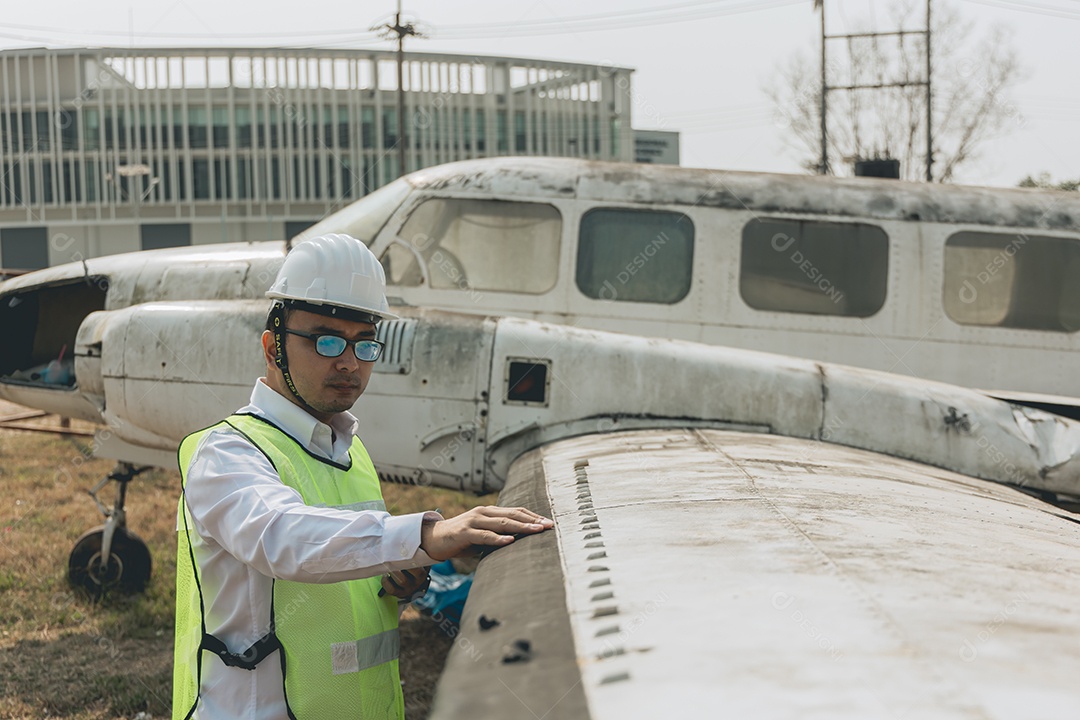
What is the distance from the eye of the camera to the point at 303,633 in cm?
268

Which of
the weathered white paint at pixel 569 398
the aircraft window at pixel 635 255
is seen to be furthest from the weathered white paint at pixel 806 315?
the weathered white paint at pixel 569 398

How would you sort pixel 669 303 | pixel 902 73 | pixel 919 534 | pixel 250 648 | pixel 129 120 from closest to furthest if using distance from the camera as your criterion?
pixel 250 648
pixel 919 534
pixel 669 303
pixel 902 73
pixel 129 120

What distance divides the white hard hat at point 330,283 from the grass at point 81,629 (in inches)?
147

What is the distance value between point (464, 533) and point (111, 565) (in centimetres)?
619

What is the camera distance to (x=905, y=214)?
699cm

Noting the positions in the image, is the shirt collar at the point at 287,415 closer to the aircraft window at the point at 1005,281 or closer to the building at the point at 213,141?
the aircraft window at the point at 1005,281

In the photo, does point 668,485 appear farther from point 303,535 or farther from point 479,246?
point 479,246

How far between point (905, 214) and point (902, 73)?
24.2 metres

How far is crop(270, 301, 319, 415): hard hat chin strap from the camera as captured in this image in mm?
2920

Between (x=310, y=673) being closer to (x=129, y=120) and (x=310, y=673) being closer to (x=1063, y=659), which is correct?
(x=1063, y=659)

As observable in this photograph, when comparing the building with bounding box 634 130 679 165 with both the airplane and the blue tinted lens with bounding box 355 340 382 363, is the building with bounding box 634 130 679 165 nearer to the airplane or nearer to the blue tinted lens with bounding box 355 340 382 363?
the airplane

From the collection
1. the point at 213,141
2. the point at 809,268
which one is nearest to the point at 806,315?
the point at 809,268

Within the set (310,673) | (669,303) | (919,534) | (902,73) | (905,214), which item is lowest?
(310,673)

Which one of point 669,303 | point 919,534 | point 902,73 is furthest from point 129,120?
point 919,534
